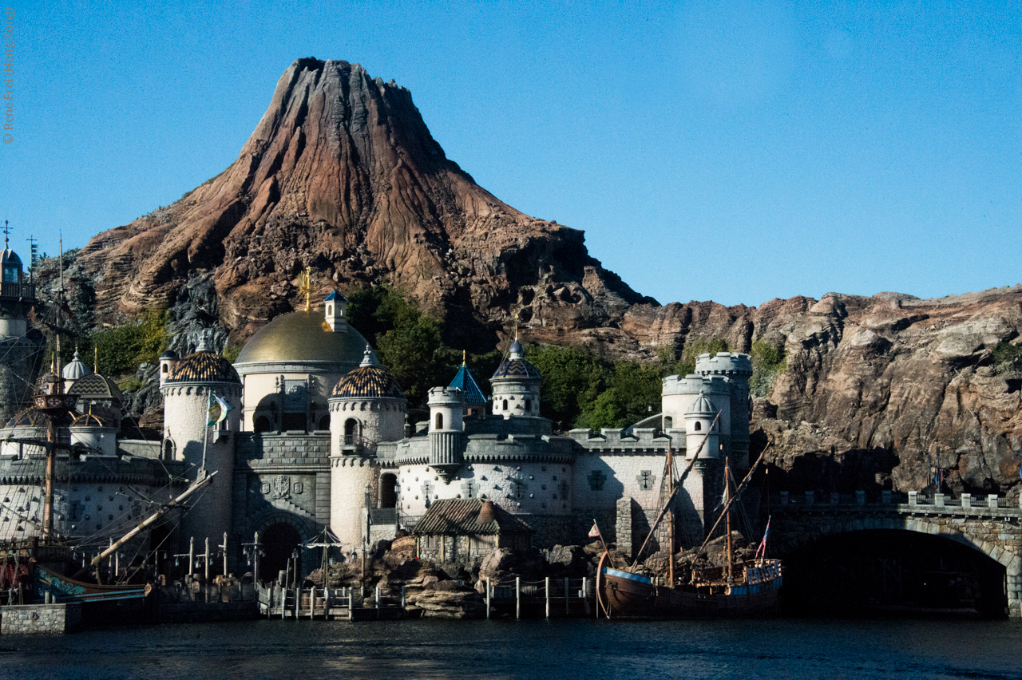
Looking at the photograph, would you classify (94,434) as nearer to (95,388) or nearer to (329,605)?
(95,388)

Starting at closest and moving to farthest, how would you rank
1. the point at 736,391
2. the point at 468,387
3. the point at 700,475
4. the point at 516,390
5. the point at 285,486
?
the point at 700,475 → the point at 736,391 → the point at 285,486 → the point at 468,387 → the point at 516,390

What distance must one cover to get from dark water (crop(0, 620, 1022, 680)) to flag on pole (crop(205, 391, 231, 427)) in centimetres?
1823

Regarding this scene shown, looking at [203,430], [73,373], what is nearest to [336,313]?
[203,430]

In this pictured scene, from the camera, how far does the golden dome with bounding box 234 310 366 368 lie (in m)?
105

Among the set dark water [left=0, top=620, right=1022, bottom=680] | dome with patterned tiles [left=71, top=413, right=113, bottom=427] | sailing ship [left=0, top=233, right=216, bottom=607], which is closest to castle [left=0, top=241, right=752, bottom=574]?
dome with patterned tiles [left=71, top=413, right=113, bottom=427]

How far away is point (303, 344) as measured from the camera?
346ft

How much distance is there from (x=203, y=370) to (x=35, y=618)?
24.8 meters

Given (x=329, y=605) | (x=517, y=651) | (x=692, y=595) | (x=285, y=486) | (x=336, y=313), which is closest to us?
(x=517, y=651)

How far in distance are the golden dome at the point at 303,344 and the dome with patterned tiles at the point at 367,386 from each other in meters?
7.12

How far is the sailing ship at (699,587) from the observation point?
8169cm

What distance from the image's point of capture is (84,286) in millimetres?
151000

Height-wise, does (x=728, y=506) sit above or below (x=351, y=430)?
below

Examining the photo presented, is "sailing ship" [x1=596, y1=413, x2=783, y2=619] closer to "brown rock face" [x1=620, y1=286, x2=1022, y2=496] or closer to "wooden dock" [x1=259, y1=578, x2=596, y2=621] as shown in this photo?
"wooden dock" [x1=259, y1=578, x2=596, y2=621]

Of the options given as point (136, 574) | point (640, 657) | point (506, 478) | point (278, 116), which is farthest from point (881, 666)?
point (278, 116)
